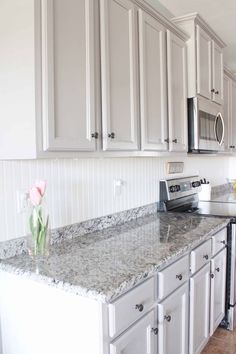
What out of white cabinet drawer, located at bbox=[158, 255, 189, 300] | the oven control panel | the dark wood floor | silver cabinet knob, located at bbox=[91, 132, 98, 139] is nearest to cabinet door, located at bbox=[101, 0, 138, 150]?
silver cabinet knob, located at bbox=[91, 132, 98, 139]

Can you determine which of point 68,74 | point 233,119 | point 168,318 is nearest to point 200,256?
point 168,318

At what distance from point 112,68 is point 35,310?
1156 mm

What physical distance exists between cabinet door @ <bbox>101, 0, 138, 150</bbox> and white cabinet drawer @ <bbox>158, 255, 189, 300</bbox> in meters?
0.64

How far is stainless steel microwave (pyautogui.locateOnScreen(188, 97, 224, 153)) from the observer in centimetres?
233

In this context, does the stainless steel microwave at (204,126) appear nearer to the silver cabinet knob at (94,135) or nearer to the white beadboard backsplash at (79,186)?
the white beadboard backsplash at (79,186)

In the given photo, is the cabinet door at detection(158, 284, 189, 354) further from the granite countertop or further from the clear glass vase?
the clear glass vase

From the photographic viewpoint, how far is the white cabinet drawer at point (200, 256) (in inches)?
67.3

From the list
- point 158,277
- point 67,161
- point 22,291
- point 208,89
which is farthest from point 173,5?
point 22,291

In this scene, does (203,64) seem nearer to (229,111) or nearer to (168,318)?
(229,111)

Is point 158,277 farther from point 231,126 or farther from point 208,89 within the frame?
point 231,126

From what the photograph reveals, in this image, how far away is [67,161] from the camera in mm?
1709

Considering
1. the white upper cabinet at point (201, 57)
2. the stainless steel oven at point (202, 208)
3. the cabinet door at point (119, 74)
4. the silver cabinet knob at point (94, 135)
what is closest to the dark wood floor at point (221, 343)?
the stainless steel oven at point (202, 208)

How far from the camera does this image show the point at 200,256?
5.87 ft

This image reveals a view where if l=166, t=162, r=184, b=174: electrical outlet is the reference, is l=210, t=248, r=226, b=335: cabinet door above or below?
below
